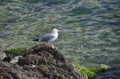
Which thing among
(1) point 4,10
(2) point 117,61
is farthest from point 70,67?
(1) point 4,10

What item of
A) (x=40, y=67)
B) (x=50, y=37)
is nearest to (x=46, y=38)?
(x=50, y=37)

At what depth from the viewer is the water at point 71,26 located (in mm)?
19594

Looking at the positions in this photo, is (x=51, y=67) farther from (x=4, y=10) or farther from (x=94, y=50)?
(x=4, y=10)

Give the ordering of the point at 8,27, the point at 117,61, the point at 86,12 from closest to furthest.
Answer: the point at 117,61
the point at 8,27
the point at 86,12

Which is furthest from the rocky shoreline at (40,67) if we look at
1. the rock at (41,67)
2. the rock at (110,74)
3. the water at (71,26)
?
the water at (71,26)

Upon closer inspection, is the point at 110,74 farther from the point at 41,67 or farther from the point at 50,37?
the point at 41,67

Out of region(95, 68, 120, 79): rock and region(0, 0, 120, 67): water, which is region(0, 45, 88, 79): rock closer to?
region(95, 68, 120, 79): rock

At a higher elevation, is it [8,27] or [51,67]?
[51,67]

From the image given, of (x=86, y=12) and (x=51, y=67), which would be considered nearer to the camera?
(x=51, y=67)

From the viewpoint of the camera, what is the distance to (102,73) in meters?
15.8

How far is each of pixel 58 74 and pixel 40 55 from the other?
108cm

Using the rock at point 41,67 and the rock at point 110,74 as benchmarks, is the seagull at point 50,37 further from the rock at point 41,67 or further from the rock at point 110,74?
the rock at point 41,67

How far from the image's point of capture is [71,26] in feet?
80.1

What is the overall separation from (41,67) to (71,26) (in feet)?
47.6
